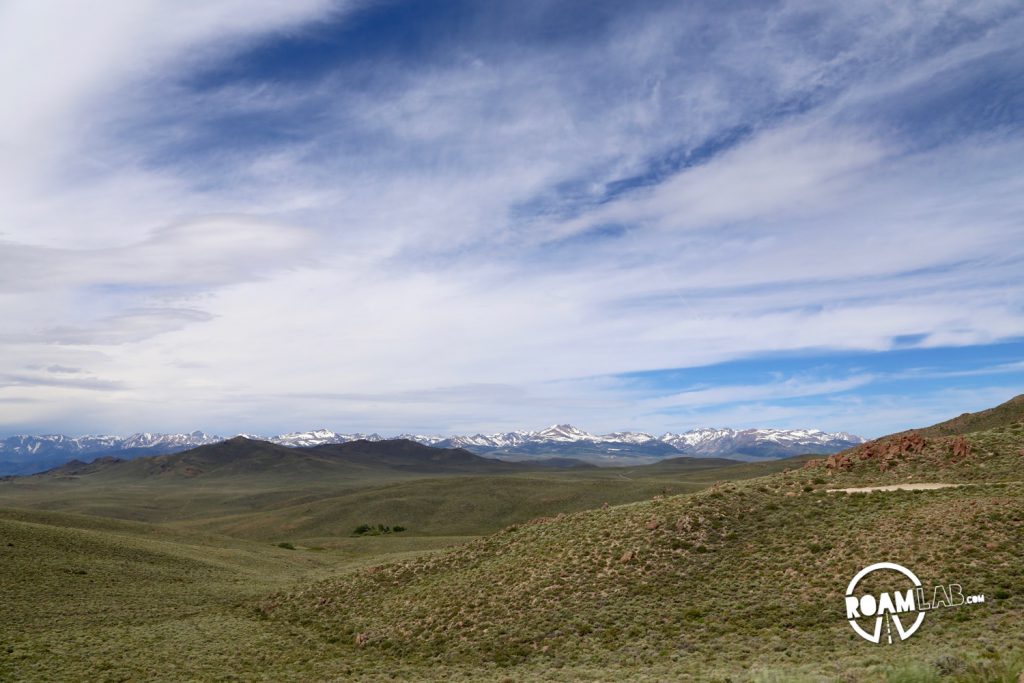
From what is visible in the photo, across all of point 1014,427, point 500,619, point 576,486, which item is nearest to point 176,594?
point 500,619

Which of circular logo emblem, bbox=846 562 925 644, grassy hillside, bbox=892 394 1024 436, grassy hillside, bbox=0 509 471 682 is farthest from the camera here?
grassy hillside, bbox=892 394 1024 436

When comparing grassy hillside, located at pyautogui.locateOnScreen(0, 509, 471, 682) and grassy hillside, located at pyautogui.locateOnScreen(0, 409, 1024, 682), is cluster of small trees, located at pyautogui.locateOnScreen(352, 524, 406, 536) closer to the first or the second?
grassy hillside, located at pyautogui.locateOnScreen(0, 509, 471, 682)

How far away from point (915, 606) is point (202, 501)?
198 m

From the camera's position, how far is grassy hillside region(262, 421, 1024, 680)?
859 inches

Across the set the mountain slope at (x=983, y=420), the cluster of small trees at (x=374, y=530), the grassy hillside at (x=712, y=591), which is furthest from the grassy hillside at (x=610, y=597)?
the mountain slope at (x=983, y=420)

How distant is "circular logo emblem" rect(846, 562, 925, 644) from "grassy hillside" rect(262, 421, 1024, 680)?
66cm

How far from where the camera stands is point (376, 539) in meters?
86.8

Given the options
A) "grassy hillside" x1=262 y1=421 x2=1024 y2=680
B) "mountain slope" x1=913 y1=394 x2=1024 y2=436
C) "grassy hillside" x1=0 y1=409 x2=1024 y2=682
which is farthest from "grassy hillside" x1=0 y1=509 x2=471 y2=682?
"mountain slope" x1=913 y1=394 x2=1024 y2=436

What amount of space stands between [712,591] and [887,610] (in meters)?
7.61

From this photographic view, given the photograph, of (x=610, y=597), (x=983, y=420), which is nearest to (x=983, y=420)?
(x=983, y=420)

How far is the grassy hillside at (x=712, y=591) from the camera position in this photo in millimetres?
21828

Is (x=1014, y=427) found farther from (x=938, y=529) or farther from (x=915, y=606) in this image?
(x=915, y=606)

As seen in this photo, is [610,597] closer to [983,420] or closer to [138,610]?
[138,610]

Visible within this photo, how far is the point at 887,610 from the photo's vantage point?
2412 cm
